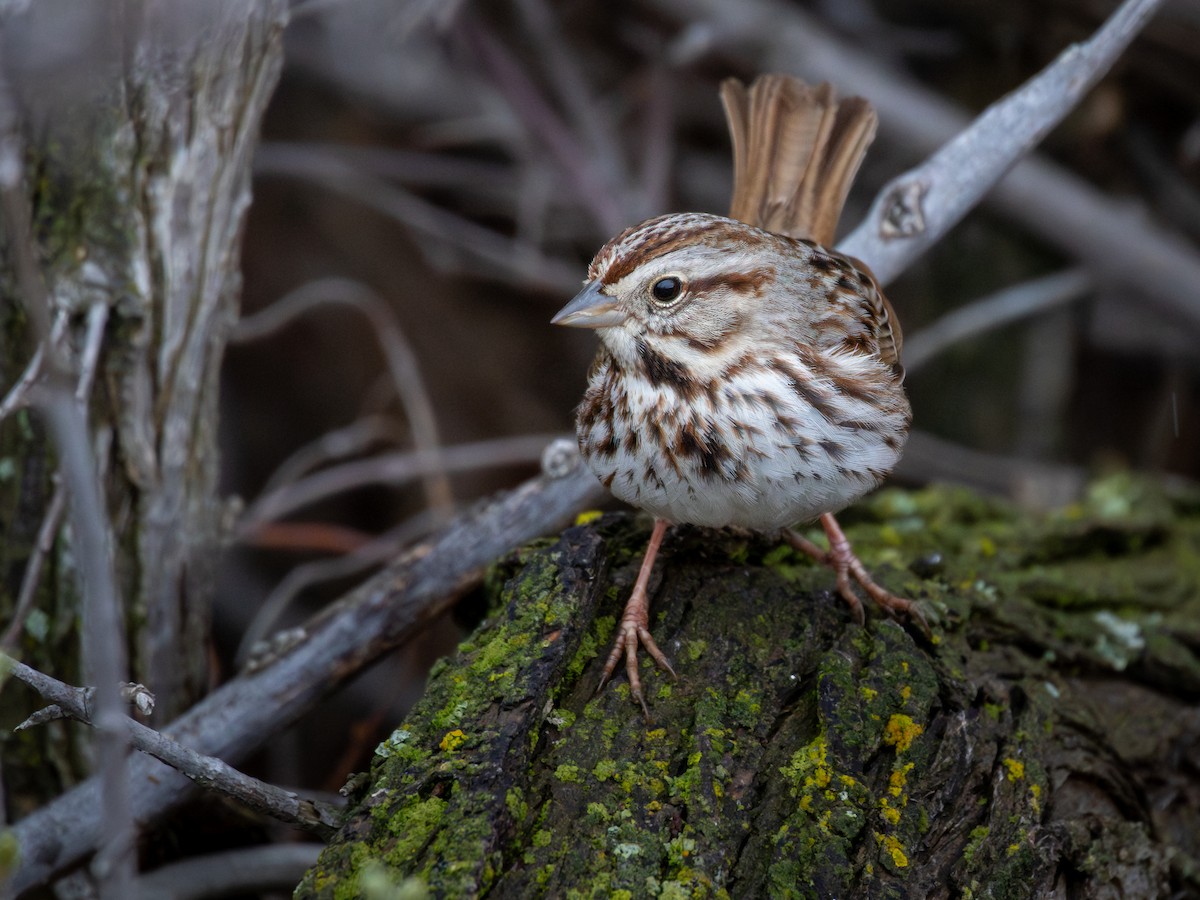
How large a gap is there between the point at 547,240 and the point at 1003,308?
191 cm

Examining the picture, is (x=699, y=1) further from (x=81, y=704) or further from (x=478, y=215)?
(x=81, y=704)

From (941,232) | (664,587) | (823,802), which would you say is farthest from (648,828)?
(941,232)

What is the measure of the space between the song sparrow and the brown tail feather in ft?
1.72

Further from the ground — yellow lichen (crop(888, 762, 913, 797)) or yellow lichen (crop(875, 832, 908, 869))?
yellow lichen (crop(888, 762, 913, 797))

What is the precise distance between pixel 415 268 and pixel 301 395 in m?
0.78

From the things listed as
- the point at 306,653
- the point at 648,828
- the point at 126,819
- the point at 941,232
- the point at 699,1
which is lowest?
the point at 648,828

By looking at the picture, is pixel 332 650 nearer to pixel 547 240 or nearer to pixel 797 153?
pixel 797 153

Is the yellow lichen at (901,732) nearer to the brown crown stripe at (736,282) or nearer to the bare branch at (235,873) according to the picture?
the brown crown stripe at (736,282)

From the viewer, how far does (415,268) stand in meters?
5.34

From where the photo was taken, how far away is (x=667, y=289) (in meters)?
2.44

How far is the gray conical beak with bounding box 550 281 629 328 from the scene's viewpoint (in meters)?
2.42

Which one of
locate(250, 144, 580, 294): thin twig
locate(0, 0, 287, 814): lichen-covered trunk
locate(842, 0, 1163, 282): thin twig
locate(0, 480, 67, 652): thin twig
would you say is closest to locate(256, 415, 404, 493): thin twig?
locate(250, 144, 580, 294): thin twig

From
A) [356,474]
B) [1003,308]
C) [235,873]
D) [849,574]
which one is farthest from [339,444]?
[1003,308]

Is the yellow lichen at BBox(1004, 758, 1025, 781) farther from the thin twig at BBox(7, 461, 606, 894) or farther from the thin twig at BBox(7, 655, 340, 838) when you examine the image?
the thin twig at BBox(7, 655, 340, 838)
